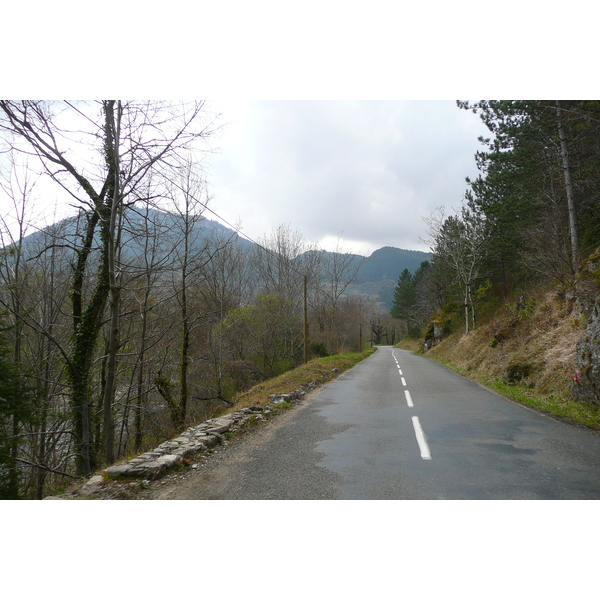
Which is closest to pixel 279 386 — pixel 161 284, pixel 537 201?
pixel 161 284

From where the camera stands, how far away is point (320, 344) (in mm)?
Answer: 31391

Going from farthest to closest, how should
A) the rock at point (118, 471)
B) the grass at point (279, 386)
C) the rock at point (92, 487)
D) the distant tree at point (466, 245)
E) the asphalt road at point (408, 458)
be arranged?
the distant tree at point (466, 245) < the grass at point (279, 386) < the rock at point (118, 471) < the rock at point (92, 487) < the asphalt road at point (408, 458)

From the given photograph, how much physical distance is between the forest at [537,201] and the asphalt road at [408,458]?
6.30 metres

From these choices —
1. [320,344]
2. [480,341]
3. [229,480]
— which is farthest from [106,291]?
[320,344]

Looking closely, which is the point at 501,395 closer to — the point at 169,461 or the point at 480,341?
the point at 169,461

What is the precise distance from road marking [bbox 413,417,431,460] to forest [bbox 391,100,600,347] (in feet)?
22.5

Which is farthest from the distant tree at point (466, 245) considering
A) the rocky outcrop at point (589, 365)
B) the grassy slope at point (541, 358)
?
the rocky outcrop at point (589, 365)

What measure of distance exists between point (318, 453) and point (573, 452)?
3662 mm

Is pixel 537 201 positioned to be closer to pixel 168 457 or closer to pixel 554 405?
pixel 554 405

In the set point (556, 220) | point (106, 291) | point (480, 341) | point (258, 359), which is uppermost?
point (556, 220)

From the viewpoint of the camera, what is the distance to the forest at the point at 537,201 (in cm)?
1316

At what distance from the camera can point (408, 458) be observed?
5023 millimetres

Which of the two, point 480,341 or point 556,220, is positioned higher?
point 556,220

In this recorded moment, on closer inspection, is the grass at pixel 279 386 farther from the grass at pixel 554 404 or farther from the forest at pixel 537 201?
the forest at pixel 537 201
